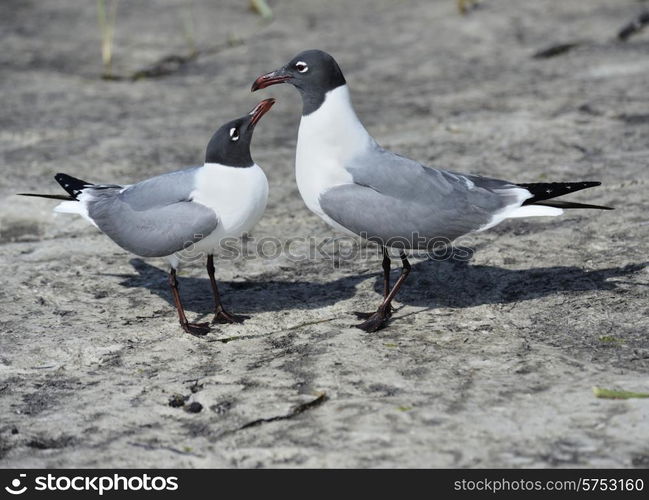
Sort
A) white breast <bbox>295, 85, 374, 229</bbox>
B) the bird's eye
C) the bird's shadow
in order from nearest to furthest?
white breast <bbox>295, 85, 374, 229</bbox>, the bird's eye, the bird's shadow

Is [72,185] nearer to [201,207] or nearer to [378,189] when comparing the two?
[201,207]

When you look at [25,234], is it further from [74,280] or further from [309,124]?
[309,124]

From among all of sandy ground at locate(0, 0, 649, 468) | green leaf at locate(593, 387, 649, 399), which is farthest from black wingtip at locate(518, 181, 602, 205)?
green leaf at locate(593, 387, 649, 399)

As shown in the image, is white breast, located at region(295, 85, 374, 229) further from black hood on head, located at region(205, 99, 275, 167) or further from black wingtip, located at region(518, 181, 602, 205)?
black wingtip, located at region(518, 181, 602, 205)

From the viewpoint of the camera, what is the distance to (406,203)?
15.6 feet

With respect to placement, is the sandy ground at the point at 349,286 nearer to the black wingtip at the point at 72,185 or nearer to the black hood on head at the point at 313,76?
the black wingtip at the point at 72,185

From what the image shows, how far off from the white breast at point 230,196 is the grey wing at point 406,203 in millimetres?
341

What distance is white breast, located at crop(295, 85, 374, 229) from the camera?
15.8 feet

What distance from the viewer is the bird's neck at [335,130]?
486cm

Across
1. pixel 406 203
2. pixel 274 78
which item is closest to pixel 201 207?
pixel 274 78

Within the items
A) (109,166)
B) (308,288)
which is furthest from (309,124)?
(109,166)

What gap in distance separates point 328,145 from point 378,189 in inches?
13.7

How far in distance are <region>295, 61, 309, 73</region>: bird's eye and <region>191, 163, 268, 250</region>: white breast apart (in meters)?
0.58

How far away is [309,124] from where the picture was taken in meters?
4.94
